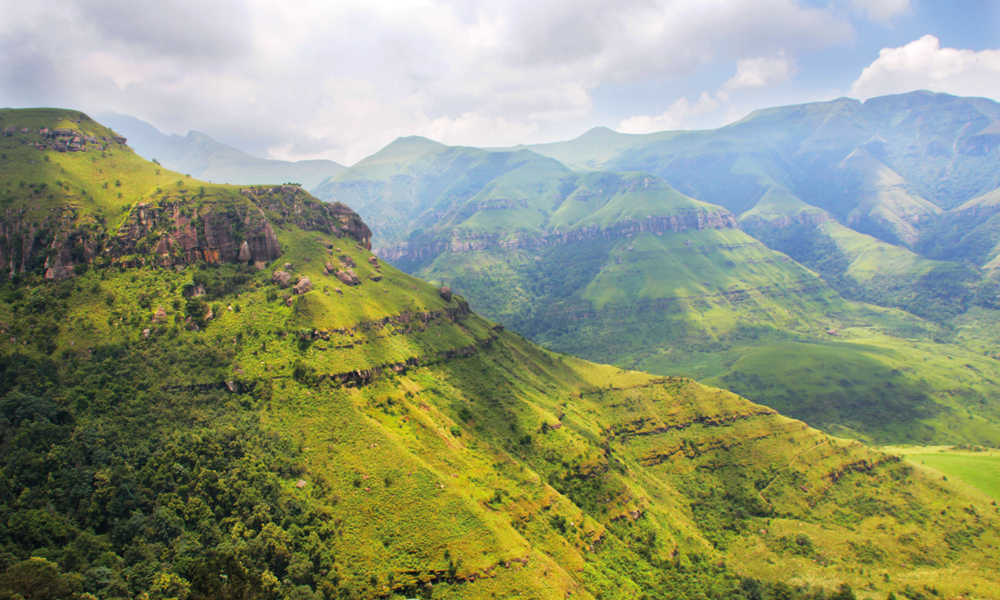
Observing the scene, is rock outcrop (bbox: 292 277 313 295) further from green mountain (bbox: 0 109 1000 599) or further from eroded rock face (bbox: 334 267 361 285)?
eroded rock face (bbox: 334 267 361 285)

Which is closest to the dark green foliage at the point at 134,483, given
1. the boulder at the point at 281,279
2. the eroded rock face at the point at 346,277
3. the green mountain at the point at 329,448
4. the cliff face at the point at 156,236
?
the green mountain at the point at 329,448

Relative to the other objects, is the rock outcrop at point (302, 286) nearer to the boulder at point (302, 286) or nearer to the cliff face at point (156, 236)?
the boulder at point (302, 286)

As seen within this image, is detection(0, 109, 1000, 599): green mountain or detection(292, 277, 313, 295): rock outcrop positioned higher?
detection(292, 277, 313, 295): rock outcrop

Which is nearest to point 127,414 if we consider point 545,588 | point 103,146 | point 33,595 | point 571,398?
point 33,595

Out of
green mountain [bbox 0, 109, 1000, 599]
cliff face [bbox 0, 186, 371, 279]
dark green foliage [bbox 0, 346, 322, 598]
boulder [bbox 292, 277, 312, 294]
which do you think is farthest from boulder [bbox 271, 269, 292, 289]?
dark green foliage [bbox 0, 346, 322, 598]

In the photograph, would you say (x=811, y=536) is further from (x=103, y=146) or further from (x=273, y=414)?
(x=103, y=146)
